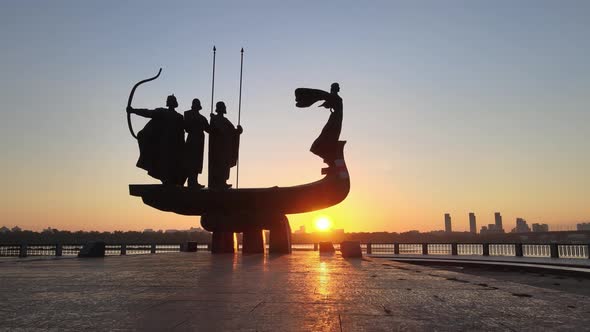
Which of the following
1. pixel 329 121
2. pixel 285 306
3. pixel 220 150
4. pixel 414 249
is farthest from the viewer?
pixel 414 249

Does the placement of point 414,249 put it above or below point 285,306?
below

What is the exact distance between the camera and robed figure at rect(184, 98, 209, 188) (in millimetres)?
19781

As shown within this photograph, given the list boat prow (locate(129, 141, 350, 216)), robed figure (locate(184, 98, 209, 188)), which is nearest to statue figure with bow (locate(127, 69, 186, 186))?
robed figure (locate(184, 98, 209, 188))

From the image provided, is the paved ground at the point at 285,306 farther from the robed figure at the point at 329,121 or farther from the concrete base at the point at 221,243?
the concrete base at the point at 221,243

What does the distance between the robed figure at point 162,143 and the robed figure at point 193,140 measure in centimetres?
35

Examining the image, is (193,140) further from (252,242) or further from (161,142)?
(252,242)

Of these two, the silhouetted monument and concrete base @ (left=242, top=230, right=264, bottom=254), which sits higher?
the silhouetted monument

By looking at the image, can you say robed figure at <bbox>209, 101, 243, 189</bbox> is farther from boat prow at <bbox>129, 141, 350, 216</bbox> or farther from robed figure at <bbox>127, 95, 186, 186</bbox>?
robed figure at <bbox>127, 95, 186, 186</bbox>

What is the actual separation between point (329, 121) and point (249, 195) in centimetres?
478

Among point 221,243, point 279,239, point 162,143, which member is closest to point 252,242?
point 279,239

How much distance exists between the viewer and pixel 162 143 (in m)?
19.0

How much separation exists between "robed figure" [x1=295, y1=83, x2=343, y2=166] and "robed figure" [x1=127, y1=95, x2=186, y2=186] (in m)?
5.79

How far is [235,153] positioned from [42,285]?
1410 centimetres

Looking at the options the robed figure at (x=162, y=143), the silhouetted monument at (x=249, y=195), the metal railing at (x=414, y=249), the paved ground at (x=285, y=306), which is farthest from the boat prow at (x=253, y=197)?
the paved ground at (x=285, y=306)
